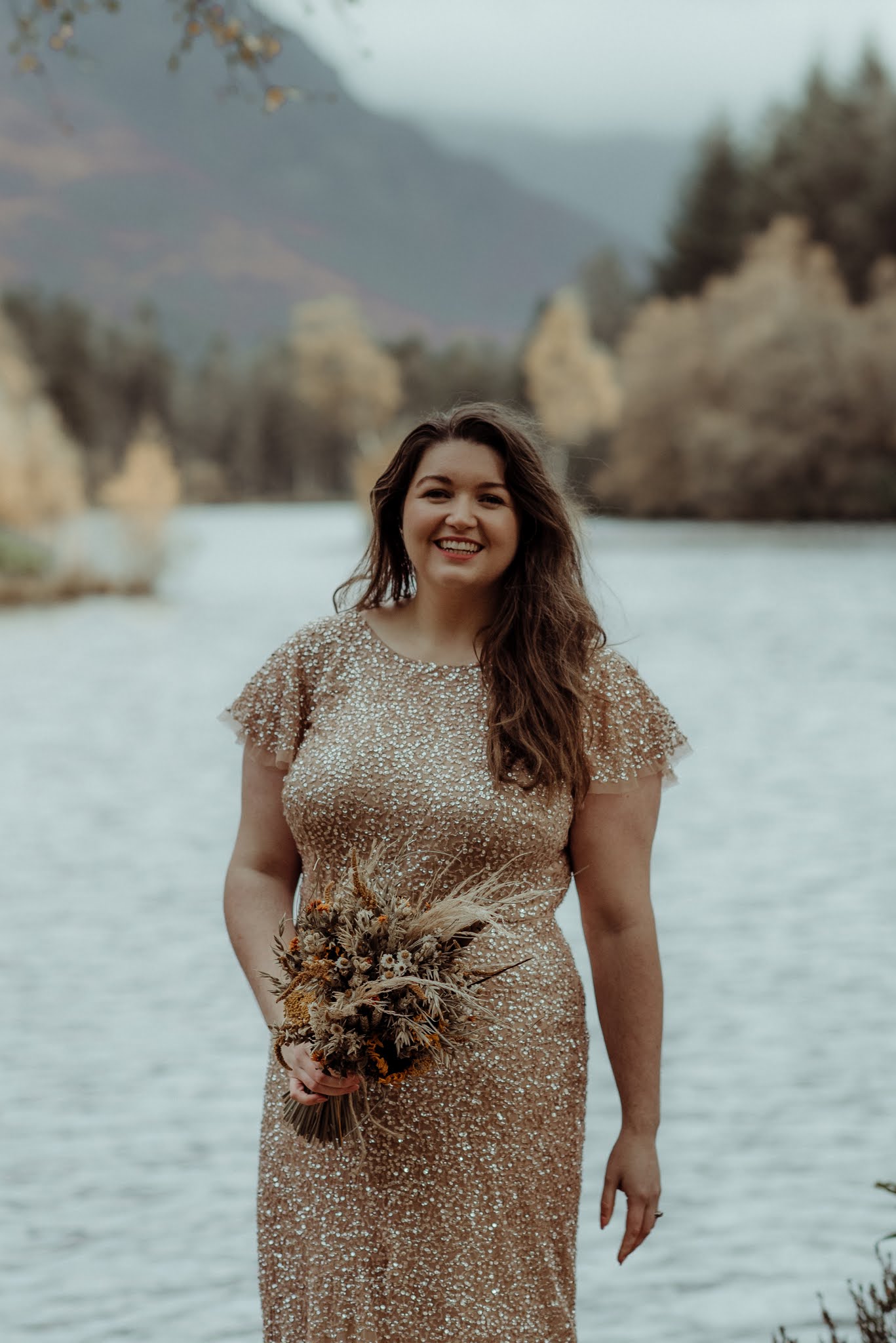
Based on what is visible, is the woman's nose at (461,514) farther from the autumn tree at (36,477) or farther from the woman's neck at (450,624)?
the autumn tree at (36,477)

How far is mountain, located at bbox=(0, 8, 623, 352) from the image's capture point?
366 ft

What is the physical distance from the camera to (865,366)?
41688mm

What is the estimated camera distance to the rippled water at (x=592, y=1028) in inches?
167

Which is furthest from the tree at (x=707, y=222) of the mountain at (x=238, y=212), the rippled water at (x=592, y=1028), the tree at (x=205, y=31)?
the tree at (x=205, y=31)

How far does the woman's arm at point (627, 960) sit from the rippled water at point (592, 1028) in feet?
1.06

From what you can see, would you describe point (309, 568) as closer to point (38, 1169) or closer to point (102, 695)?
point (102, 695)

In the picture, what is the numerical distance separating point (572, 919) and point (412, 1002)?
589 cm

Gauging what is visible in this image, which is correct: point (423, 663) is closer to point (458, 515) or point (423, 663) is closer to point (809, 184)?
point (458, 515)

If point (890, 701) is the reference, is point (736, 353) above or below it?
above

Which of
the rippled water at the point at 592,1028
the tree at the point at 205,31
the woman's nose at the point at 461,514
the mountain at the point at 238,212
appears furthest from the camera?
the mountain at the point at 238,212

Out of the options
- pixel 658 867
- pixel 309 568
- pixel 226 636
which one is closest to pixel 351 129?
pixel 309 568

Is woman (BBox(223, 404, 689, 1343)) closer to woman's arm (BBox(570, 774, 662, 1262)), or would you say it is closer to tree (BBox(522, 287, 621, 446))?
woman's arm (BBox(570, 774, 662, 1262))

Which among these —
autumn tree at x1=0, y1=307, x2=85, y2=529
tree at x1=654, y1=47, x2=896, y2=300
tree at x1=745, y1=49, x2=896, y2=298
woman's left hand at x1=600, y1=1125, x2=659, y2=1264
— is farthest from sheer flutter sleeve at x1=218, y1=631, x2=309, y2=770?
tree at x1=745, y1=49, x2=896, y2=298

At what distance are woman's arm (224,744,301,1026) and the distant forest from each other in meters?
21.3
